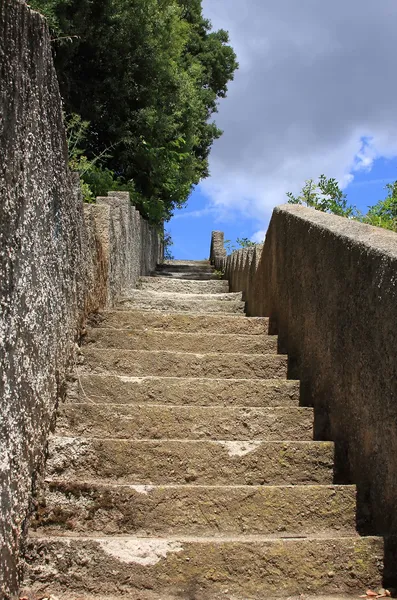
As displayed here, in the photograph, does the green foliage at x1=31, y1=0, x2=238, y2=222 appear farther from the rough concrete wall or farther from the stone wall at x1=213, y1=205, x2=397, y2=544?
the stone wall at x1=213, y1=205, x2=397, y2=544

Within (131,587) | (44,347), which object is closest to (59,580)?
(131,587)

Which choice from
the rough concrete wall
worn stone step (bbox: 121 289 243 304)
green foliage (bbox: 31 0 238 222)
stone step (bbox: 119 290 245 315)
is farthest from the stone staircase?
the rough concrete wall

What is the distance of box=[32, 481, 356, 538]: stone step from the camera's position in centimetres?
292

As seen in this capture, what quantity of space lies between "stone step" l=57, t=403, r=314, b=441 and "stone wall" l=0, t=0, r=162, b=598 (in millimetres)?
167

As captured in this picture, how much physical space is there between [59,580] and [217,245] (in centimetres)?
1296

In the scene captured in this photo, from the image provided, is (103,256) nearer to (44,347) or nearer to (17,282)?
(44,347)

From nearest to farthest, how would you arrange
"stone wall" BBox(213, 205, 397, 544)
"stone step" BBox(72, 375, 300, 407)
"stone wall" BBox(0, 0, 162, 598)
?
"stone wall" BBox(0, 0, 162, 598), "stone wall" BBox(213, 205, 397, 544), "stone step" BBox(72, 375, 300, 407)

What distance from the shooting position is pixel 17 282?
2637 millimetres

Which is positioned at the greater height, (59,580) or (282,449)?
(282,449)

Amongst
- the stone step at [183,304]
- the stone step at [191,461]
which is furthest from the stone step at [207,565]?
the stone step at [183,304]

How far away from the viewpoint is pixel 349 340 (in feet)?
11.1

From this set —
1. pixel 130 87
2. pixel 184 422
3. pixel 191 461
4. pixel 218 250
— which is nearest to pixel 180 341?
pixel 184 422

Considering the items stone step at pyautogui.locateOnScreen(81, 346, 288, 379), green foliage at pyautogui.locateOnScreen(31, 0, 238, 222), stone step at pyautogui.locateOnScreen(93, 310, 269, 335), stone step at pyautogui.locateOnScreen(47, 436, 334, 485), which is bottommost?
stone step at pyautogui.locateOnScreen(47, 436, 334, 485)

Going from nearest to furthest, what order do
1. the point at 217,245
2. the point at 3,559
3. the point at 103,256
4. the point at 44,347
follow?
the point at 3,559 → the point at 44,347 → the point at 103,256 → the point at 217,245
